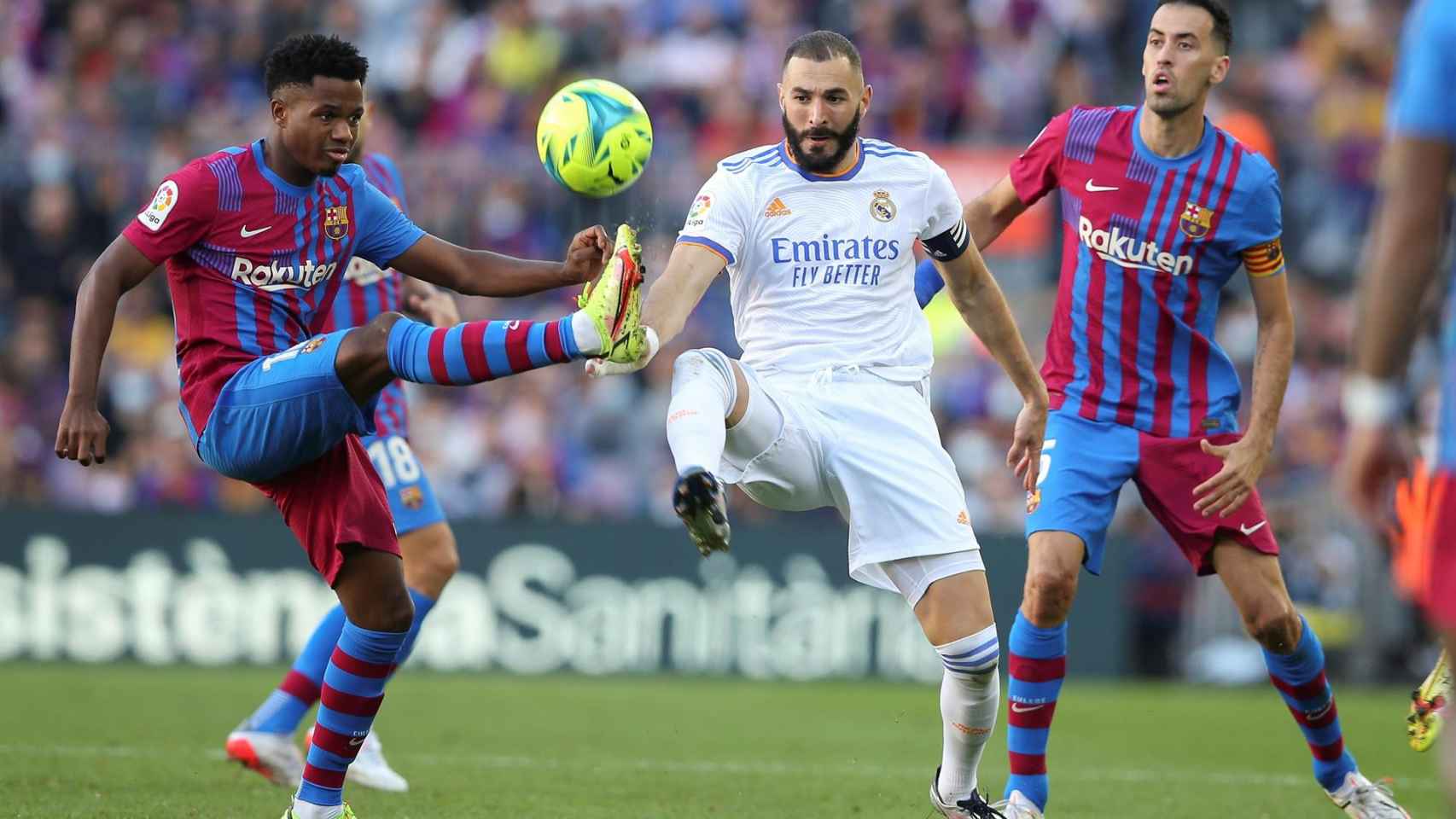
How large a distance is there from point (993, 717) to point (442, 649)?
8.04 m

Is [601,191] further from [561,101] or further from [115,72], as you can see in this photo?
Result: [115,72]

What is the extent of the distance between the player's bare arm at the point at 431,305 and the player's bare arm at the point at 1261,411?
3.29m

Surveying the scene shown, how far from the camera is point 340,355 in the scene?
539 cm

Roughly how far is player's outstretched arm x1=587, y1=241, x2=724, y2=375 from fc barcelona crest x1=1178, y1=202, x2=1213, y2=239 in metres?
1.91

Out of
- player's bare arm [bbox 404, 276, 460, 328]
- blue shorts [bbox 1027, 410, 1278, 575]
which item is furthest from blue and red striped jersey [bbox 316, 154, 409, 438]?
blue shorts [bbox 1027, 410, 1278, 575]

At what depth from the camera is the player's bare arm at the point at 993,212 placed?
22.8ft

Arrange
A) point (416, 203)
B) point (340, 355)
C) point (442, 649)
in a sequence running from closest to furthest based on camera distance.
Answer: point (340, 355) → point (442, 649) → point (416, 203)

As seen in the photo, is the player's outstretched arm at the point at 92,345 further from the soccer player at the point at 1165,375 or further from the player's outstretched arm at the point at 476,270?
the soccer player at the point at 1165,375

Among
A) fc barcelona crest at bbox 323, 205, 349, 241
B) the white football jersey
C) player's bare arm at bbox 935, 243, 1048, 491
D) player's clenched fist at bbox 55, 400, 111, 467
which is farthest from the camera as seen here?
player's bare arm at bbox 935, 243, 1048, 491

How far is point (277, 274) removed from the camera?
588cm

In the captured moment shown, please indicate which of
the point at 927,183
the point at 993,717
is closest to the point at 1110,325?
the point at 927,183

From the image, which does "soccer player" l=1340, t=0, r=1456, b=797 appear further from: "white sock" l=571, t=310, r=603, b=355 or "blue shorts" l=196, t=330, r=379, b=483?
"blue shorts" l=196, t=330, r=379, b=483

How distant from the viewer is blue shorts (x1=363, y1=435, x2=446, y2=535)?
7.82 m

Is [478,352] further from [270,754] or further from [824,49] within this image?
[270,754]
